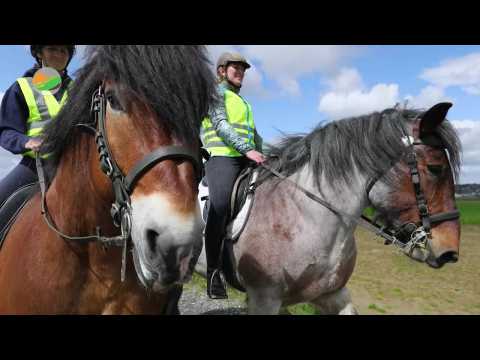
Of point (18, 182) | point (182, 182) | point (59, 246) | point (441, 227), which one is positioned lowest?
point (441, 227)

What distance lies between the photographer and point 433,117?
3.72 m

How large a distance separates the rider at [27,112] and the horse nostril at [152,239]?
140cm

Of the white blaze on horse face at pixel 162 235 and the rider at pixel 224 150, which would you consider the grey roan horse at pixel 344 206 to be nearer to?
the rider at pixel 224 150

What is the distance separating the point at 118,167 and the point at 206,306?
6391 mm

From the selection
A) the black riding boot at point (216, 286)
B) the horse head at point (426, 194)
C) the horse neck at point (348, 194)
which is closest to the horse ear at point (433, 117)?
the horse head at point (426, 194)

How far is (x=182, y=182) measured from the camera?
5.81 ft

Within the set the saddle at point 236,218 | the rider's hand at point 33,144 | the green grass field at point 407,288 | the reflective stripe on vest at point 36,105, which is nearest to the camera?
the rider's hand at point 33,144

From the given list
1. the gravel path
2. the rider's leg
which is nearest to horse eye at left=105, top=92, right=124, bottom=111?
the rider's leg

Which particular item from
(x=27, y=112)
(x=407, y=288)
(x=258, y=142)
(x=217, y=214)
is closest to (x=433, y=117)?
(x=258, y=142)

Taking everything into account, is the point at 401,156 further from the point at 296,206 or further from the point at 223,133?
the point at 223,133

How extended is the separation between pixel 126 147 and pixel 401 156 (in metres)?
3.02

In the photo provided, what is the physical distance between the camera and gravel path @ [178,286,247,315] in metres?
7.18

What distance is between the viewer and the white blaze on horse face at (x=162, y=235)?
1.67 metres
